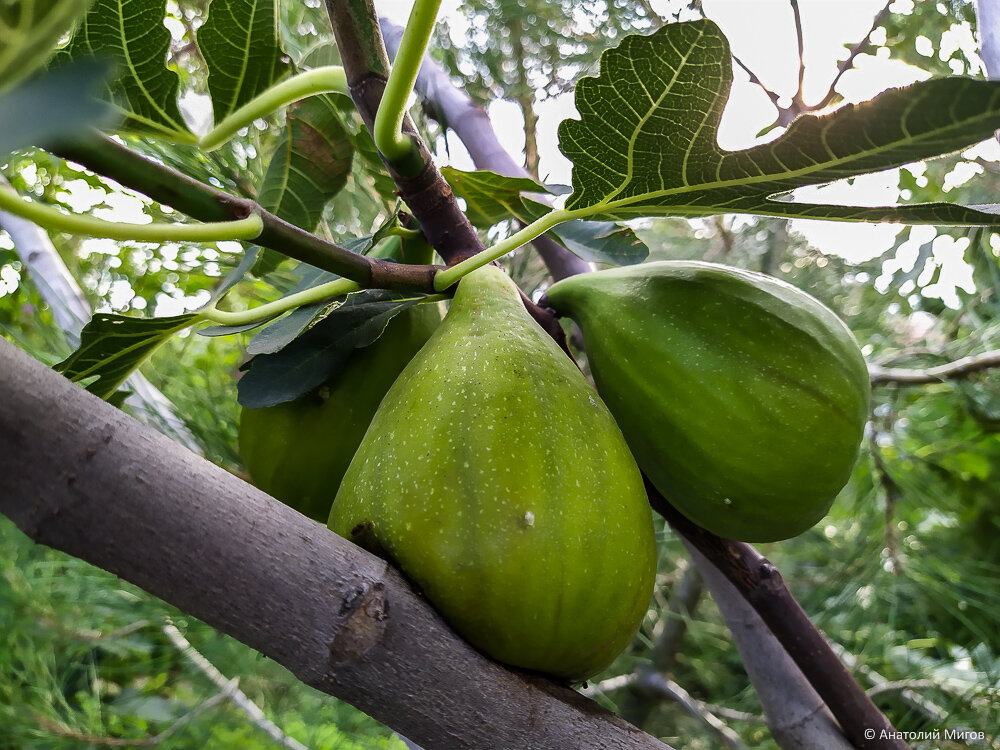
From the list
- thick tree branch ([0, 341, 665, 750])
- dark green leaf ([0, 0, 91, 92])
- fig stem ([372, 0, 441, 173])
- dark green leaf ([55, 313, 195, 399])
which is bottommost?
thick tree branch ([0, 341, 665, 750])

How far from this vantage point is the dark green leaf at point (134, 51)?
469 millimetres

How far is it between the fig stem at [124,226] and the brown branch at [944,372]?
89cm

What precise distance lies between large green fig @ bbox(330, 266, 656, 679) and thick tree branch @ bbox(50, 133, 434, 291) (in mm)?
77

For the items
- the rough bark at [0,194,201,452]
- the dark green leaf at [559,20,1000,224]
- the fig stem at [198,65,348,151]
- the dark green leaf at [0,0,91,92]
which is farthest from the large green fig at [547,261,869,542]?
the rough bark at [0,194,201,452]

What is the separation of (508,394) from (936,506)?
3.22ft

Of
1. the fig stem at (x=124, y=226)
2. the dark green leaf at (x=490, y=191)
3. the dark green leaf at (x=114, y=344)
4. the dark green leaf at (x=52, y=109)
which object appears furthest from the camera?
the dark green leaf at (x=490, y=191)

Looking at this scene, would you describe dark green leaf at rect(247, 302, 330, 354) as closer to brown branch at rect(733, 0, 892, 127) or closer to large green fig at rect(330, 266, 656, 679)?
large green fig at rect(330, 266, 656, 679)

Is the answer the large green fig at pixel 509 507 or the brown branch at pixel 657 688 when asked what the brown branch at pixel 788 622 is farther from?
the brown branch at pixel 657 688

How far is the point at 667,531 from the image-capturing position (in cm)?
105

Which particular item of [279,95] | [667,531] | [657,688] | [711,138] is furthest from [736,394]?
[657,688]

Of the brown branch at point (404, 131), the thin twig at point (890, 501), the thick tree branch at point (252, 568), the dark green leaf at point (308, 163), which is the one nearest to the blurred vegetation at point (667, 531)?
the thin twig at point (890, 501)

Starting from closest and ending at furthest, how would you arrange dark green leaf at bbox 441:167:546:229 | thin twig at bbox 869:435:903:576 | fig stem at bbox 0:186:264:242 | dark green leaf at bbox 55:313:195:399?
fig stem at bbox 0:186:264:242 → dark green leaf at bbox 55:313:195:399 → dark green leaf at bbox 441:167:546:229 → thin twig at bbox 869:435:903:576

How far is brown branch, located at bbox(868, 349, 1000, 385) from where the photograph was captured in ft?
3.28

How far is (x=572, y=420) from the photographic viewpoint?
1.37ft
